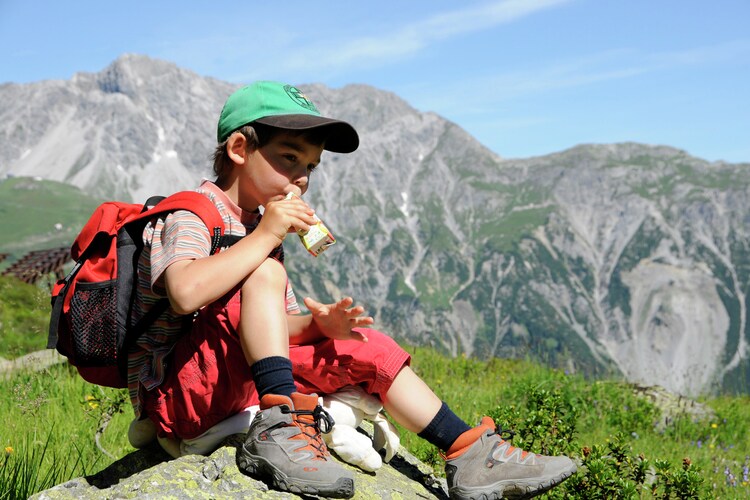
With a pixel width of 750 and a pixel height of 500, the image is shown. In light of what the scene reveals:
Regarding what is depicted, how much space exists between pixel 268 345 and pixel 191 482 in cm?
70

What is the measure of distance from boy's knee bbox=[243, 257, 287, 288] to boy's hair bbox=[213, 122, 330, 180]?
0.74 m

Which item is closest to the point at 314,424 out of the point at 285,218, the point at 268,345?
the point at 268,345

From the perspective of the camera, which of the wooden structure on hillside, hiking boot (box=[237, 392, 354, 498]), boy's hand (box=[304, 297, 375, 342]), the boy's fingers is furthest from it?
the wooden structure on hillside

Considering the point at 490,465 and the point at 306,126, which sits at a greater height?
the point at 306,126

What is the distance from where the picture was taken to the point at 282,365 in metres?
3.53

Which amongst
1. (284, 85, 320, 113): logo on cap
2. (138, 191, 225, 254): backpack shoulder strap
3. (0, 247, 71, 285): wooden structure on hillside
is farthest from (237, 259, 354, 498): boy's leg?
(0, 247, 71, 285): wooden structure on hillside

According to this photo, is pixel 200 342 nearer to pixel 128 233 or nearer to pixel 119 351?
pixel 119 351

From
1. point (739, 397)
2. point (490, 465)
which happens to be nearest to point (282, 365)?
point (490, 465)

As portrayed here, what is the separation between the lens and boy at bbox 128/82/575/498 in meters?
3.40

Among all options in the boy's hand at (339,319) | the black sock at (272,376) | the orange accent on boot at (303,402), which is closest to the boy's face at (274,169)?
the boy's hand at (339,319)

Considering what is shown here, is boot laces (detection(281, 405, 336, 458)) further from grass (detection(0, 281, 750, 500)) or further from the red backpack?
grass (detection(0, 281, 750, 500))

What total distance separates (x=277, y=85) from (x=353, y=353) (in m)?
1.60

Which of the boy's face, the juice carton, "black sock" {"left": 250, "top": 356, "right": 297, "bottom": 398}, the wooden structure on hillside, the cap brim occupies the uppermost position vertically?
the cap brim

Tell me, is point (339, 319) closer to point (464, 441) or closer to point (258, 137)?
point (464, 441)
